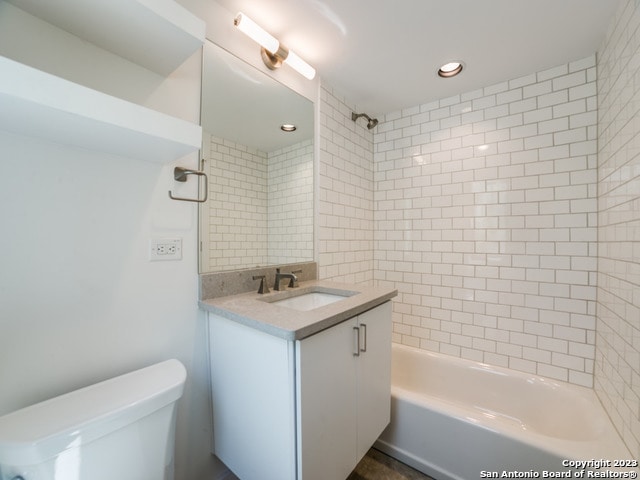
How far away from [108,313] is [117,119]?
0.67 metres

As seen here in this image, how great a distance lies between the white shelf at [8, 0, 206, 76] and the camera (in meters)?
0.75

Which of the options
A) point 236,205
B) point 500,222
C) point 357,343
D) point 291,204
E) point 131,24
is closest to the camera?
point 131,24

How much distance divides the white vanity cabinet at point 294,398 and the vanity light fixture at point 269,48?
133cm

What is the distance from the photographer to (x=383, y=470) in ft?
4.85

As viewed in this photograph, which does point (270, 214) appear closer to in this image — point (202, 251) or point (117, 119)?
point (202, 251)

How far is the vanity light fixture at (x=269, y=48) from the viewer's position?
120 centimetres

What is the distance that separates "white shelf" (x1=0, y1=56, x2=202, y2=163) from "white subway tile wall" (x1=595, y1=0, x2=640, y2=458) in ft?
5.85

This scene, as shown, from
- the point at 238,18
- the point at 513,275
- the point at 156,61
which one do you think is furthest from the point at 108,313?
the point at 513,275

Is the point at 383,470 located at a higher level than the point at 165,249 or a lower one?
lower

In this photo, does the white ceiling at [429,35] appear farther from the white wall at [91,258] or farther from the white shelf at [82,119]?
the white shelf at [82,119]

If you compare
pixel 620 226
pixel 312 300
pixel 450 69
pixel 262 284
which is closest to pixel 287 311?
pixel 262 284

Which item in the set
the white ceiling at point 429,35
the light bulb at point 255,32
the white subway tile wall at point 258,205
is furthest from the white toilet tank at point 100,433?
the white ceiling at point 429,35

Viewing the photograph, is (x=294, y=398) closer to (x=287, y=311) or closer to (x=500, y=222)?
(x=287, y=311)

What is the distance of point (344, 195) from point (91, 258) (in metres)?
1.57
